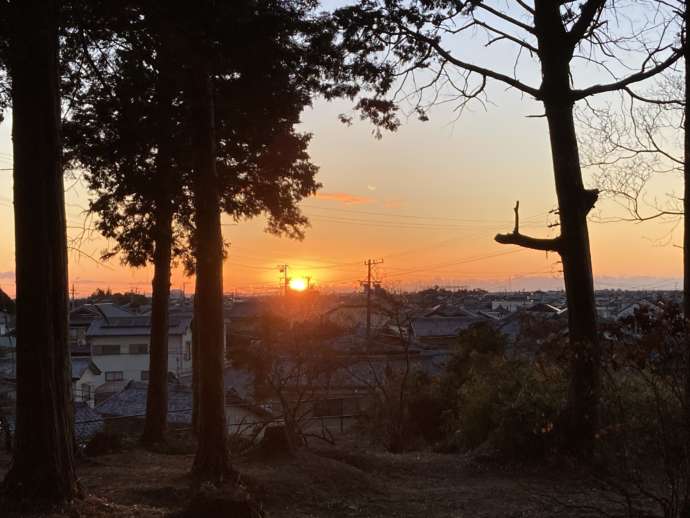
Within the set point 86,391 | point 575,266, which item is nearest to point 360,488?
point 575,266

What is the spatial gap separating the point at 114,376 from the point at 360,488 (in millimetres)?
36414

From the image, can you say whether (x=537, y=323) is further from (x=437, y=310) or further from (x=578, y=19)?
(x=437, y=310)

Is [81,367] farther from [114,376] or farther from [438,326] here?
[438,326]

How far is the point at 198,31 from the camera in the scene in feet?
24.4

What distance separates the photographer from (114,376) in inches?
1624

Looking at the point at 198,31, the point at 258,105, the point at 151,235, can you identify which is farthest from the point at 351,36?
the point at 151,235

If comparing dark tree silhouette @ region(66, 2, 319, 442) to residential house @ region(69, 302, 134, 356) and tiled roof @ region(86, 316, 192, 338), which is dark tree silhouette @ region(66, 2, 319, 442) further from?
residential house @ region(69, 302, 134, 356)

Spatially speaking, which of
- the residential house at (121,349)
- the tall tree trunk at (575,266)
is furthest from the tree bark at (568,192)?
the residential house at (121,349)

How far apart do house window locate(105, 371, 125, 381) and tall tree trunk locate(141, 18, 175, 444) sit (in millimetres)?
29890

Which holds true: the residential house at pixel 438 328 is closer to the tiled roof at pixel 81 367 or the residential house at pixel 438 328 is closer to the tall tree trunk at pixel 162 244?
the tiled roof at pixel 81 367

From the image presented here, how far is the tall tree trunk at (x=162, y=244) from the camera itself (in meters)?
7.90

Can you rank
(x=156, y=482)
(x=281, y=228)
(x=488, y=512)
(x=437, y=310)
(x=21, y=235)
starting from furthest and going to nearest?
(x=437, y=310) → (x=281, y=228) → (x=156, y=482) → (x=488, y=512) → (x=21, y=235)

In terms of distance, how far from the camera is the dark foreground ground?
22.6ft

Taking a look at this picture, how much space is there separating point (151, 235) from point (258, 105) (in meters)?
2.87
